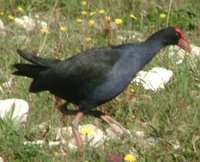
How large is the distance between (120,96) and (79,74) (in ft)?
2.18

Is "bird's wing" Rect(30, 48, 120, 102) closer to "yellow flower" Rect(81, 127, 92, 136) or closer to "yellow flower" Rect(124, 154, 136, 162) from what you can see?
"yellow flower" Rect(81, 127, 92, 136)

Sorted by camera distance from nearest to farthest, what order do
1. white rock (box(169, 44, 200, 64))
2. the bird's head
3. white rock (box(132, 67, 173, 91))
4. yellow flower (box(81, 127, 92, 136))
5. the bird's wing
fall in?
1. yellow flower (box(81, 127, 92, 136))
2. the bird's wing
3. the bird's head
4. white rock (box(132, 67, 173, 91))
5. white rock (box(169, 44, 200, 64))

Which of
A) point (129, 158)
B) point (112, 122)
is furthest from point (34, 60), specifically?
point (129, 158)

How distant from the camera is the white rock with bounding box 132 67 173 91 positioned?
8.20 metres

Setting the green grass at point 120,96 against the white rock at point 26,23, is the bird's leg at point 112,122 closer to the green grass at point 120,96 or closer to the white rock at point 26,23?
the green grass at point 120,96

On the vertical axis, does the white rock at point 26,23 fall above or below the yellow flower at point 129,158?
below

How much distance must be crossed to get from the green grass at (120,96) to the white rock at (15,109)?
93mm

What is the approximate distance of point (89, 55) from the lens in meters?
7.42

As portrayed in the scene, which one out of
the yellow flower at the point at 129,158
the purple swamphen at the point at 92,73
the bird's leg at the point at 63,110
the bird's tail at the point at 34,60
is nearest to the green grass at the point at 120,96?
the bird's leg at the point at 63,110

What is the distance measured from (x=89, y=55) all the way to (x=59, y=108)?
1.85ft

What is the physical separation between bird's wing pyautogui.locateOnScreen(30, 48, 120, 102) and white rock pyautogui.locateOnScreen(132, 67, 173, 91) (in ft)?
2.80

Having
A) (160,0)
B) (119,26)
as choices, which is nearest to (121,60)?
(119,26)

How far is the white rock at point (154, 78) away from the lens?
820cm

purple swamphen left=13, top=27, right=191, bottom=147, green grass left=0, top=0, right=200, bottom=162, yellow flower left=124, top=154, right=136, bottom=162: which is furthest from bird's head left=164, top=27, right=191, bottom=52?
yellow flower left=124, top=154, right=136, bottom=162
